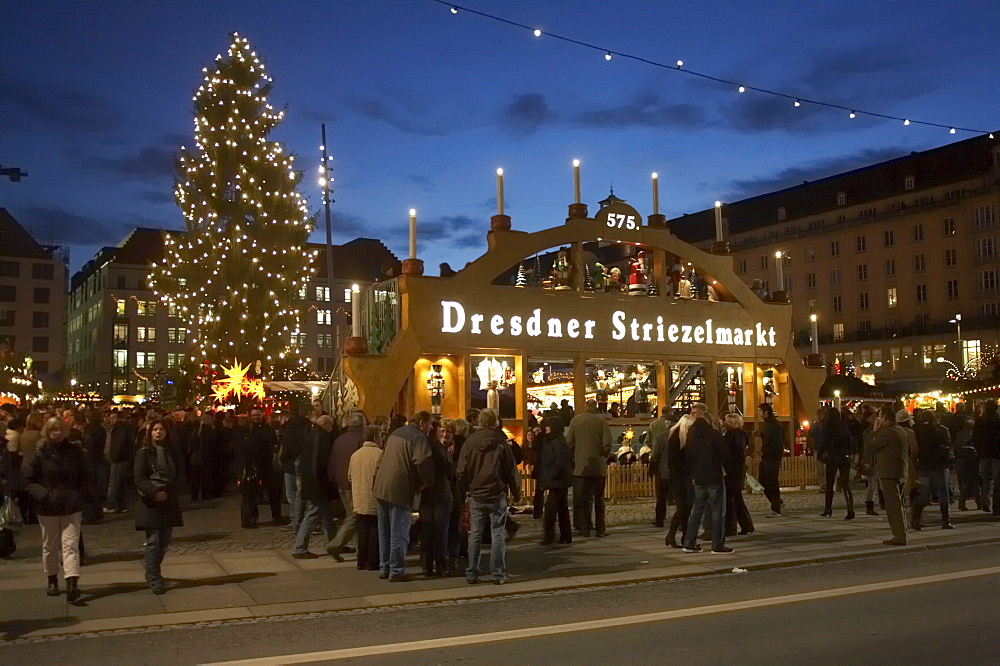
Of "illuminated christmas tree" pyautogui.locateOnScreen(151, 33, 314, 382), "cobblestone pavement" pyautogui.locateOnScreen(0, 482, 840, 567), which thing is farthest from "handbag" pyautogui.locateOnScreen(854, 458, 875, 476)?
"illuminated christmas tree" pyautogui.locateOnScreen(151, 33, 314, 382)

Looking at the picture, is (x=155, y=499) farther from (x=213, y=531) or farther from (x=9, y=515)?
(x=213, y=531)

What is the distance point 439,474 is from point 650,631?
3.77 meters

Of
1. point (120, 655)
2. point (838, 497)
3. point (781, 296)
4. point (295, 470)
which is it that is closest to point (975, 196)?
point (781, 296)

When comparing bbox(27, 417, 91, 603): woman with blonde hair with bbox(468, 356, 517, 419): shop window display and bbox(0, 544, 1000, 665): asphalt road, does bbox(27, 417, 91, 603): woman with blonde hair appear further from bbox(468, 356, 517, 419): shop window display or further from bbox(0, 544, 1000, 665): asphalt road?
bbox(468, 356, 517, 419): shop window display

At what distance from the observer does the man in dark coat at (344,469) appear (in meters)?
12.0

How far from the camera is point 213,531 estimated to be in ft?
48.3

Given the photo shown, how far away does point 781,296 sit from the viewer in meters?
24.1

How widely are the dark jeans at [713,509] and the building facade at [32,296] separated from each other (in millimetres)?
84459

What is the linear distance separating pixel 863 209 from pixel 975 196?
857 cm

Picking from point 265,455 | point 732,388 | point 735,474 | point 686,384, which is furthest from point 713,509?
point 686,384

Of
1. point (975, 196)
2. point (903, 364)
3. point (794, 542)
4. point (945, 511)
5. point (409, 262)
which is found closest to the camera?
point (794, 542)

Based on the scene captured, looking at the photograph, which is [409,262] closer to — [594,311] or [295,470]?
[594,311]

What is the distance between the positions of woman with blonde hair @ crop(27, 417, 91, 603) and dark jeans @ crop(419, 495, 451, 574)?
11.7 ft

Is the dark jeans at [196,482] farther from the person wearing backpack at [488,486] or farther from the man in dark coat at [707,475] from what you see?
the man in dark coat at [707,475]
